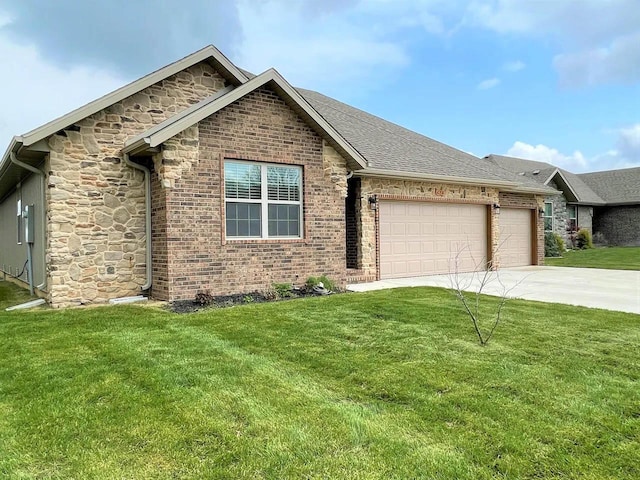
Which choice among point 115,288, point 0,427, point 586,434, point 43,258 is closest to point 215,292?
point 115,288

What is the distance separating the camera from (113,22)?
14891 millimetres

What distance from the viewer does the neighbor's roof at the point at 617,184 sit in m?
31.2

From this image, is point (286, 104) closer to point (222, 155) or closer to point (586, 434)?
point (222, 155)

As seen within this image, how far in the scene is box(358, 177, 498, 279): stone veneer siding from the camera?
1284cm

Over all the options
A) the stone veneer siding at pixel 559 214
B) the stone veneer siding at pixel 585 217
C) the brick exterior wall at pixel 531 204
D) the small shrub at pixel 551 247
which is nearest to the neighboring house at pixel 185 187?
the brick exterior wall at pixel 531 204

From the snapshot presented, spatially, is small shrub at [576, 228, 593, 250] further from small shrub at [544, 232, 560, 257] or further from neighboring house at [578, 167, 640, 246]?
small shrub at [544, 232, 560, 257]

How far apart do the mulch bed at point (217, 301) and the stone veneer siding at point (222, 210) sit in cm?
15

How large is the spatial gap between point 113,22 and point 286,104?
8.63 metres

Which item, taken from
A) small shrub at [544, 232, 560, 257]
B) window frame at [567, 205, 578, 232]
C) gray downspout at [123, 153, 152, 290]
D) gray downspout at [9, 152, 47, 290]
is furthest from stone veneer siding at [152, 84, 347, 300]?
window frame at [567, 205, 578, 232]

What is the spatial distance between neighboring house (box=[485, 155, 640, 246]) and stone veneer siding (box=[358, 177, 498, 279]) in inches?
592

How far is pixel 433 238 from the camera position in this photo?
14602 mm

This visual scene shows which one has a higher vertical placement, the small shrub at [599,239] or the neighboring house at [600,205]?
the neighboring house at [600,205]

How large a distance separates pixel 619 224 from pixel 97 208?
33915 millimetres

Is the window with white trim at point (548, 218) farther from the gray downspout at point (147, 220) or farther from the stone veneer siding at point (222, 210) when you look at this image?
the gray downspout at point (147, 220)
